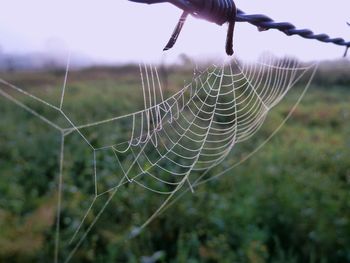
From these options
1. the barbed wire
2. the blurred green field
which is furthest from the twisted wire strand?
the blurred green field

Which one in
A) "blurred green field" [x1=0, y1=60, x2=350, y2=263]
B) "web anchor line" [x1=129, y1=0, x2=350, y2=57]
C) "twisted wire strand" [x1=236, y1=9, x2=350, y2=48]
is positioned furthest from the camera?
"blurred green field" [x1=0, y1=60, x2=350, y2=263]

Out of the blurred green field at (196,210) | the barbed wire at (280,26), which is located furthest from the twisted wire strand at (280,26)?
the blurred green field at (196,210)

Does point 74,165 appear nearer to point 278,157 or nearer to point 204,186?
point 204,186

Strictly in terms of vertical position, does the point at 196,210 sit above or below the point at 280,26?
below

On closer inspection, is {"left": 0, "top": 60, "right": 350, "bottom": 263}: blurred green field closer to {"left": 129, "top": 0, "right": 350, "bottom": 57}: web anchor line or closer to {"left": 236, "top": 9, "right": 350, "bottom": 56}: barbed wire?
{"left": 236, "top": 9, "right": 350, "bottom": 56}: barbed wire

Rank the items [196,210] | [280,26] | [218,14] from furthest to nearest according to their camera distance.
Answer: [196,210]
[280,26]
[218,14]

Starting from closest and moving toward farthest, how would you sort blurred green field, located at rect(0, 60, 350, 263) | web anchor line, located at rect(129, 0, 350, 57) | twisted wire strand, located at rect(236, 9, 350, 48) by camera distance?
web anchor line, located at rect(129, 0, 350, 57) < twisted wire strand, located at rect(236, 9, 350, 48) < blurred green field, located at rect(0, 60, 350, 263)

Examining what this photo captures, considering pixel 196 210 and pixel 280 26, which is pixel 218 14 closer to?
pixel 280 26

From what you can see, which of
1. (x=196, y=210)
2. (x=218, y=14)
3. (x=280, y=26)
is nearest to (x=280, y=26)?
(x=280, y=26)
